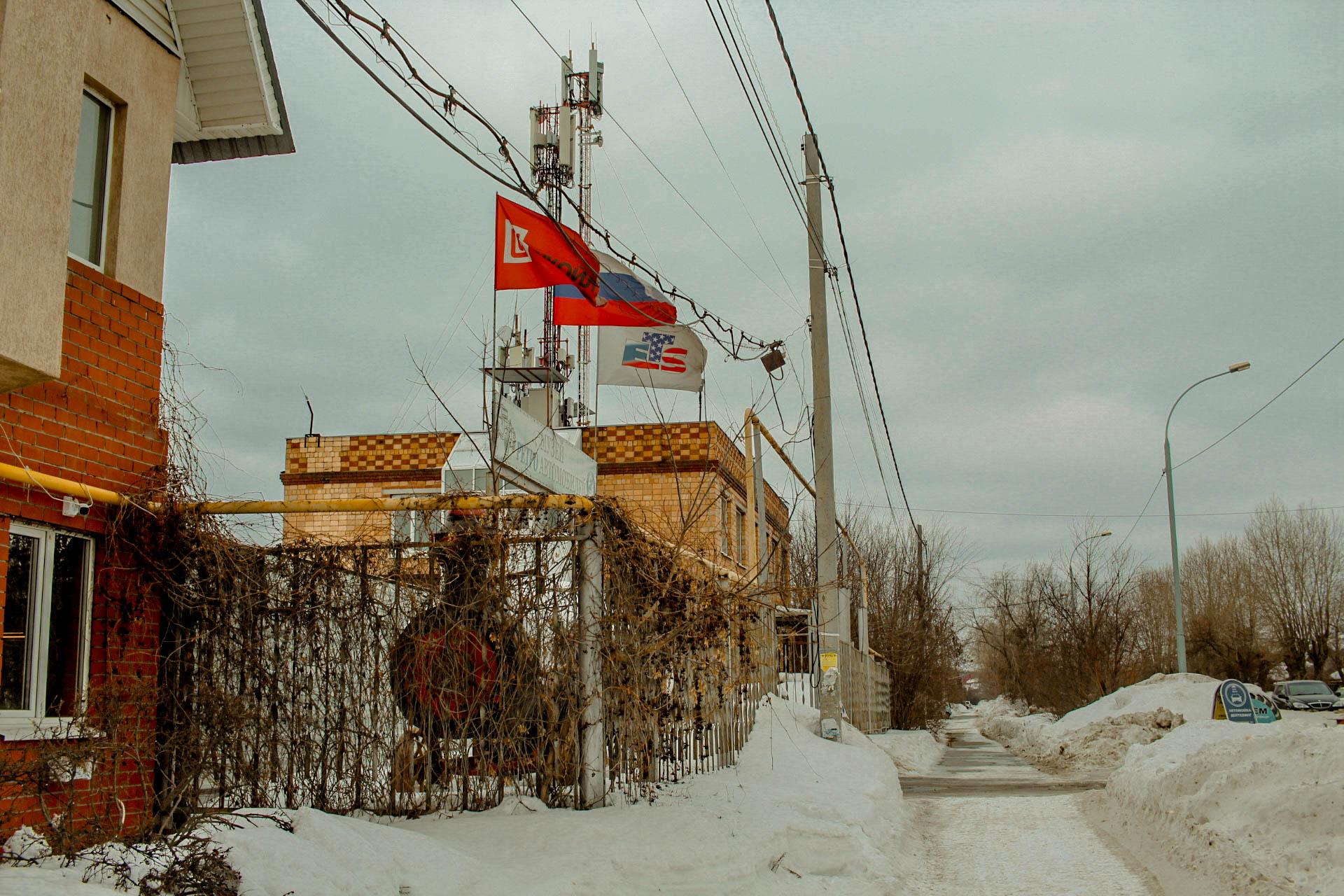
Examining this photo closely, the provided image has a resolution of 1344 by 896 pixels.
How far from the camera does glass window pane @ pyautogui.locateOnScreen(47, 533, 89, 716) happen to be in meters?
6.84

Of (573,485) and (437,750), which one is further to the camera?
(573,485)

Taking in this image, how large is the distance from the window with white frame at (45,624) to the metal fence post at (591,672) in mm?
3135

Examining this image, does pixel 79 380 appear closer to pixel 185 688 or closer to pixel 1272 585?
pixel 185 688

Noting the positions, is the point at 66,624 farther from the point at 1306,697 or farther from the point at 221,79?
the point at 1306,697

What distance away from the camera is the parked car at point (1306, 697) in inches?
1551

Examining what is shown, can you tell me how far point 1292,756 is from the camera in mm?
8328

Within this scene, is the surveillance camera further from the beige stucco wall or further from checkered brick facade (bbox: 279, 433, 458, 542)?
checkered brick facade (bbox: 279, 433, 458, 542)

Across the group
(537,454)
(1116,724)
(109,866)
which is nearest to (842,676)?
(1116,724)

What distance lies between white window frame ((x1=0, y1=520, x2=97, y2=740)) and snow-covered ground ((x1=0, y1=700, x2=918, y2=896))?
67.4 inches

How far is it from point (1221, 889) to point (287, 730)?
6.24 metres

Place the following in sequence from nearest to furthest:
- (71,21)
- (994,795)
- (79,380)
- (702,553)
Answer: (71,21), (79,380), (702,553), (994,795)

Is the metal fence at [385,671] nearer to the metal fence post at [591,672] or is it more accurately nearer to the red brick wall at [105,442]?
the metal fence post at [591,672]

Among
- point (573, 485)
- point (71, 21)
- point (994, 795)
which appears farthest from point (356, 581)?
point (994, 795)

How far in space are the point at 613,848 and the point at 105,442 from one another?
4104mm
